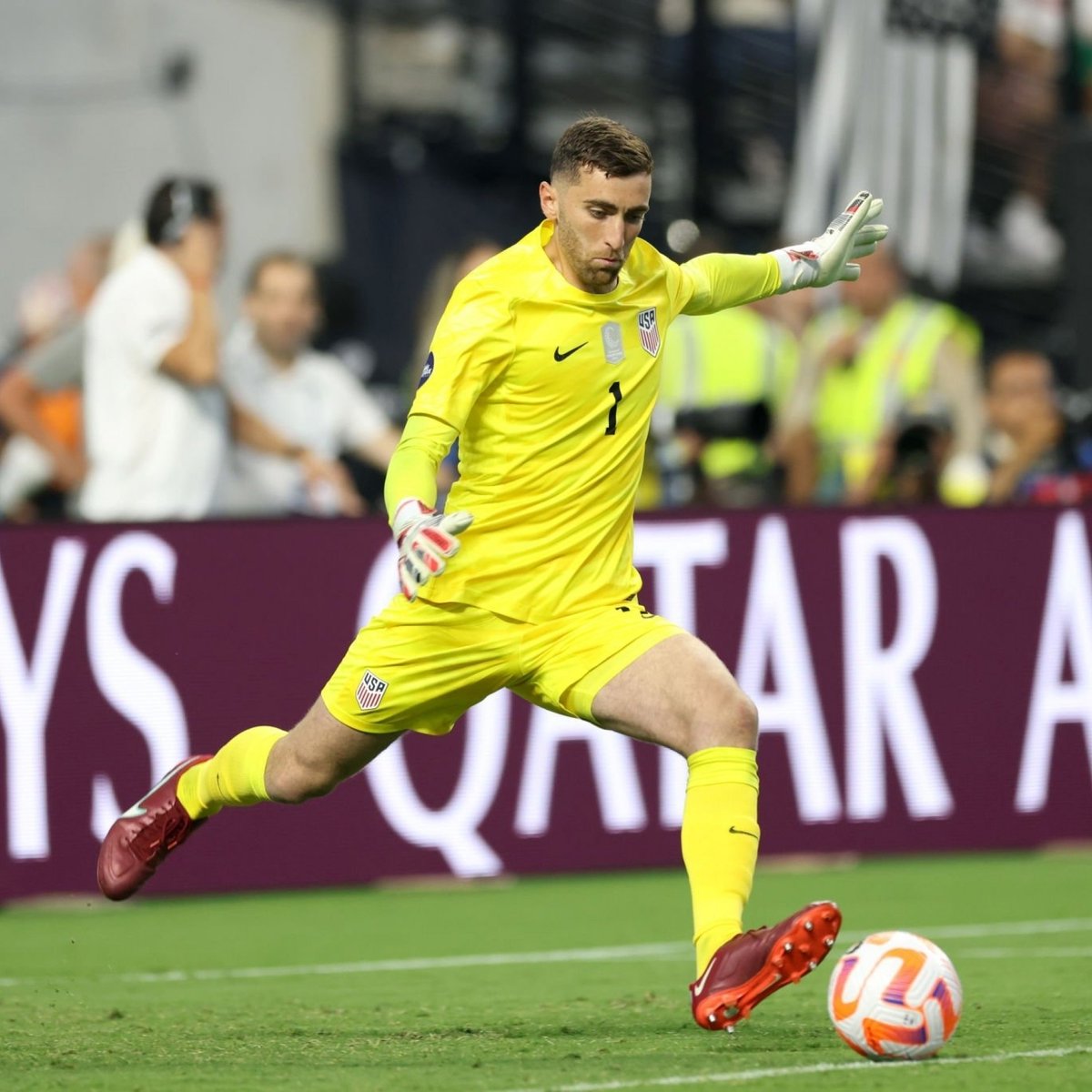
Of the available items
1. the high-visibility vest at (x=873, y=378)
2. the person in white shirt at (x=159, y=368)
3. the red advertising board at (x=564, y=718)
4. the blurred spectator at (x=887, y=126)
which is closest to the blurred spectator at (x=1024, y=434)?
the high-visibility vest at (x=873, y=378)

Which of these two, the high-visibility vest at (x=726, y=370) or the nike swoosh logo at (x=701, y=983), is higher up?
the high-visibility vest at (x=726, y=370)

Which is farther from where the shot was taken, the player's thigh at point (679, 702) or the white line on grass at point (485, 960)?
the white line on grass at point (485, 960)

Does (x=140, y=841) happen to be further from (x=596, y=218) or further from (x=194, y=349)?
(x=194, y=349)

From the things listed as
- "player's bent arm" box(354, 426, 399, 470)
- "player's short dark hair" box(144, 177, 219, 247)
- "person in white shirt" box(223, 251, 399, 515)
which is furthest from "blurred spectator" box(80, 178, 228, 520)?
"player's bent arm" box(354, 426, 399, 470)

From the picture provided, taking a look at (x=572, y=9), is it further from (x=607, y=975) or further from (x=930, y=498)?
(x=607, y=975)

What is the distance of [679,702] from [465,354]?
1.09 metres

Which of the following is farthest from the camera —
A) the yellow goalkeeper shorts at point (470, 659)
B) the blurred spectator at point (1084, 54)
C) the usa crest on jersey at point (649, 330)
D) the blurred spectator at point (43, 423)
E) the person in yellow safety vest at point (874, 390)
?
the blurred spectator at point (1084, 54)

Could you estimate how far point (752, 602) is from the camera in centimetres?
1105

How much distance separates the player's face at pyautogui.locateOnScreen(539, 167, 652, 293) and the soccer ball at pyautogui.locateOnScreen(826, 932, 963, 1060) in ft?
6.46

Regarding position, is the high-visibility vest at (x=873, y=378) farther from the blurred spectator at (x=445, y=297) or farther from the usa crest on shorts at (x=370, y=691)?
the usa crest on shorts at (x=370, y=691)

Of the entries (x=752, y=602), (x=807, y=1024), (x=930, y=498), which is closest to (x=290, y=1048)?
(x=807, y=1024)

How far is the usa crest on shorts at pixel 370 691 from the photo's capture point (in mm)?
7078

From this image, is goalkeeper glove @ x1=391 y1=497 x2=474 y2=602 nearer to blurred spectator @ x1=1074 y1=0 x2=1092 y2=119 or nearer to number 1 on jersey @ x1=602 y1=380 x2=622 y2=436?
number 1 on jersey @ x1=602 y1=380 x2=622 y2=436

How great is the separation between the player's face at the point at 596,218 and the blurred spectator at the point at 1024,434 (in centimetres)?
609
